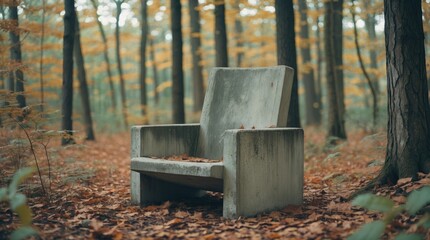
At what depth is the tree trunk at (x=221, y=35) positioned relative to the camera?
31.1 ft

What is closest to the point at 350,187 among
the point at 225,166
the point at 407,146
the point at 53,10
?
the point at 407,146

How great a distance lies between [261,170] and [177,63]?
582 cm

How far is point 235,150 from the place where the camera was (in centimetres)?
409

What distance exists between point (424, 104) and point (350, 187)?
1.47 m

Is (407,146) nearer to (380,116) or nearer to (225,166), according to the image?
(225,166)

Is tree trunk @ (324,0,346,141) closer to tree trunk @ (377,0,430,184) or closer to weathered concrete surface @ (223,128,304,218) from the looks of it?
tree trunk @ (377,0,430,184)

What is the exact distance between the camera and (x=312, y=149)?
31.0 ft

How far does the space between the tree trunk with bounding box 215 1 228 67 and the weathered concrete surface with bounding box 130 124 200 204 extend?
445cm

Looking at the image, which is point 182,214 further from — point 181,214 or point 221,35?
point 221,35

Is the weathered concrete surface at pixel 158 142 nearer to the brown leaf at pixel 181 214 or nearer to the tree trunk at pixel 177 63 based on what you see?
the brown leaf at pixel 181 214

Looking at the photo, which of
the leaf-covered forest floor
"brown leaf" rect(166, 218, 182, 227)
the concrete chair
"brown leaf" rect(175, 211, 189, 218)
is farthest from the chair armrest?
"brown leaf" rect(166, 218, 182, 227)

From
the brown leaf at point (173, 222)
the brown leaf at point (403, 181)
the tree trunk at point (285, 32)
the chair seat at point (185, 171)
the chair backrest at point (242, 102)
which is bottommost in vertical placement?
the brown leaf at point (173, 222)

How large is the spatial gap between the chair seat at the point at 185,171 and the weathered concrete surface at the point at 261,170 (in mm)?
142

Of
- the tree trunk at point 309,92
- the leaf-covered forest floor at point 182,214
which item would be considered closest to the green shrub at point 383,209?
the leaf-covered forest floor at point 182,214
